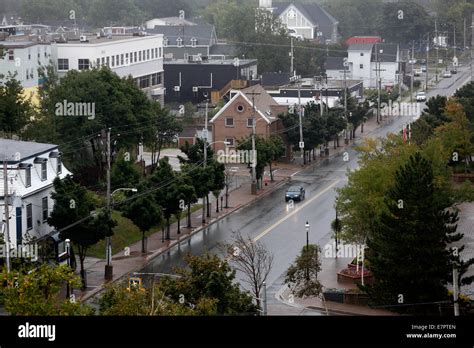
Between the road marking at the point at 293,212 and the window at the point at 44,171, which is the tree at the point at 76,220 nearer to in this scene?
the window at the point at 44,171

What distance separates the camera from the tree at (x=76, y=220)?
30203mm

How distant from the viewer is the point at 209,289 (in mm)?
21188

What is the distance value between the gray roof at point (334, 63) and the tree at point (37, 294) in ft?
278

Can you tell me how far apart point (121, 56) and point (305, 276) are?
47.0 meters

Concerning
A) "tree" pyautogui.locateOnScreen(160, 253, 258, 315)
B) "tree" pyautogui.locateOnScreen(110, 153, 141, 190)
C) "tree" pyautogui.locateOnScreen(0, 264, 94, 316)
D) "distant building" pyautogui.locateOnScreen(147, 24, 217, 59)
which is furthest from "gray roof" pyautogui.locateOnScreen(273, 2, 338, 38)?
"tree" pyautogui.locateOnScreen(0, 264, 94, 316)

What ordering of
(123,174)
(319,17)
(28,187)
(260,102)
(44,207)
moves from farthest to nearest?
(319,17)
(260,102)
(123,174)
(44,207)
(28,187)

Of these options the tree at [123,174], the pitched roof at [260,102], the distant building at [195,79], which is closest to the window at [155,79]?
the distant building at [195,79]

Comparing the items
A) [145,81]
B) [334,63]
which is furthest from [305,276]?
[334,63]

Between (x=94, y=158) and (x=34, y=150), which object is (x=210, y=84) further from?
(x=34, y=150)

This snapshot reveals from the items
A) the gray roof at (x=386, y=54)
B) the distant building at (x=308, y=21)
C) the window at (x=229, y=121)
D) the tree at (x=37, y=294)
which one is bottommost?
the tree at (x=37, y=294)

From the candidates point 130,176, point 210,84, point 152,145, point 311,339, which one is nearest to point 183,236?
point 130,176

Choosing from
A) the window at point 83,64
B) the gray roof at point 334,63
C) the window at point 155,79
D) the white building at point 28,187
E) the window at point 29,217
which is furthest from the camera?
the gray roof at point 334,63

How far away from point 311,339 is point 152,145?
158 feet

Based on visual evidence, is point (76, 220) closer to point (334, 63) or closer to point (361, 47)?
point (361, 47)
